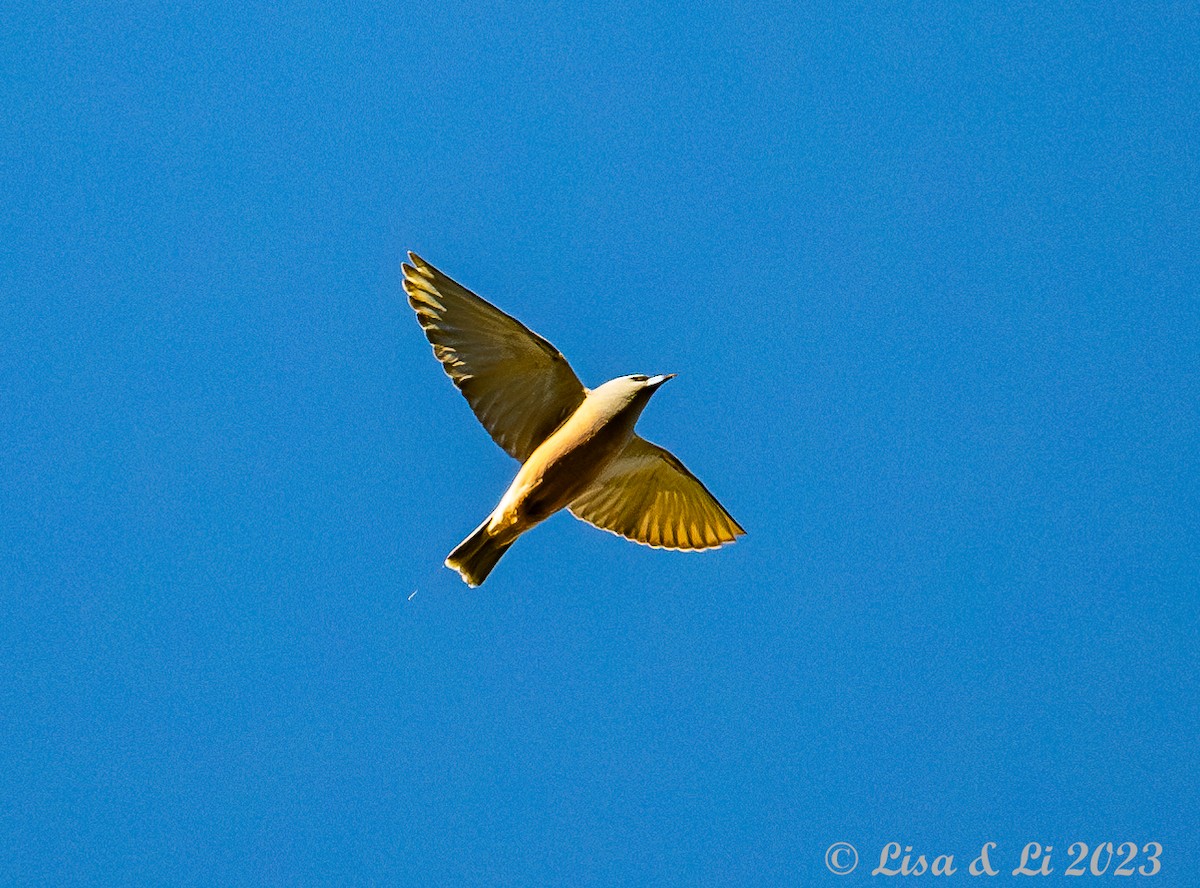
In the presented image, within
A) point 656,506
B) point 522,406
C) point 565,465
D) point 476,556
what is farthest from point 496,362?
point 656,506

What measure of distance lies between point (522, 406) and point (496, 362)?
42cm

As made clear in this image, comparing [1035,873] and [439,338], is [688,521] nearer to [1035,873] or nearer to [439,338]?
[439,338]

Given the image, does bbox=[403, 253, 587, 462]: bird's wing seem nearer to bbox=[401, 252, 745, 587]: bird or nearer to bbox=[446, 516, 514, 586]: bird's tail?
bbox=[401, 252, 745, 587]: bird

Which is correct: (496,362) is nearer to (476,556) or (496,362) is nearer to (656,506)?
(476,556)

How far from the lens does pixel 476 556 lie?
34.3 ft

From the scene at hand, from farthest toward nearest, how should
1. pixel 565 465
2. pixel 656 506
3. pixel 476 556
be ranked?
pixel 656 506 < pixel 476 556 < pixel 565 465

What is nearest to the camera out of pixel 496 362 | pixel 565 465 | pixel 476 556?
pixel 565 465

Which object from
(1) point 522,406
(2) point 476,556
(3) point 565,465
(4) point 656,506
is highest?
(4) point 656,506

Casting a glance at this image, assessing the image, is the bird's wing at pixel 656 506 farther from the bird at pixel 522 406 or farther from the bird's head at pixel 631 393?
the bird's head at pixel 631 393

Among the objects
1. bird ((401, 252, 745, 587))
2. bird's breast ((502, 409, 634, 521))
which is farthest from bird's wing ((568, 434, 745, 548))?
bird's breast ((502, 409, 634, 521))

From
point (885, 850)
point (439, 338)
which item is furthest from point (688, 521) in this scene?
point (885, 850)

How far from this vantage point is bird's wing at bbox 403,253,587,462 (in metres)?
10.1

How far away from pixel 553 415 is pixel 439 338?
1.05m

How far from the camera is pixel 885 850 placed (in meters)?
12.7
